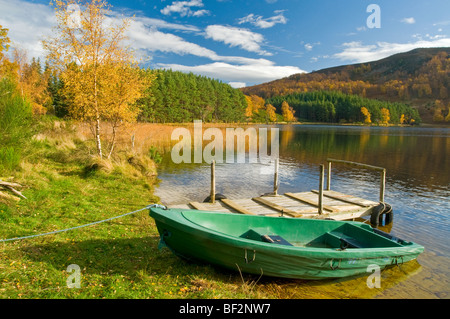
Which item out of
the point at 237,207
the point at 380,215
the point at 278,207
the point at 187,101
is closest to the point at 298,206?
the point at 278,207

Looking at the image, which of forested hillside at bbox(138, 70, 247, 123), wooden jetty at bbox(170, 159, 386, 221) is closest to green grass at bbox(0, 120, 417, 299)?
wooden jetty at bbox(170, 159, 386, 221)

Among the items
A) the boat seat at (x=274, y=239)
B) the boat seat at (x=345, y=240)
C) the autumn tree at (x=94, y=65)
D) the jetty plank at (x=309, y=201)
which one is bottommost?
the jetty plank at (x=309, y=201)

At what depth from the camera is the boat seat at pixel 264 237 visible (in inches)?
278

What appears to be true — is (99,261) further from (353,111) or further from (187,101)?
(353,111)

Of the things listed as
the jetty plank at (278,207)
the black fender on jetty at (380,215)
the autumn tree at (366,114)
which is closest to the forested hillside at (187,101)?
the jetty plank at (278,207)

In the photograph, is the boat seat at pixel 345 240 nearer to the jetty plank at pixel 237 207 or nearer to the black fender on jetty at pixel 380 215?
the jetty plank at pixel 237 207

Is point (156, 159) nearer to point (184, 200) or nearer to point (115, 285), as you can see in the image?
point (184, 200)

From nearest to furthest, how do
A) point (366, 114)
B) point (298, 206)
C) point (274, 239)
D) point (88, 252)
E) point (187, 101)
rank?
1. point (88, 252)
2. point (274, 239)
3. point (298, 206)
4. point (187, 101)
5. point (366, 114)

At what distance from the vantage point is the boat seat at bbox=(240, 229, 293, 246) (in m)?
7.05

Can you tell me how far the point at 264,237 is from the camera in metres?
7.11

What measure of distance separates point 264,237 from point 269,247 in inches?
44.5

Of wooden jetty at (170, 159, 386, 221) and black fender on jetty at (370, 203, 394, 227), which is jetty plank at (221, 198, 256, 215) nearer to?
wooden jetty at (170, 159, 386, 221)

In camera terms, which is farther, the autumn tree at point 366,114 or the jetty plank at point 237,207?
the autumn tree at point 366,114

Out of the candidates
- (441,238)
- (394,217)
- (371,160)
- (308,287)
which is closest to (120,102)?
(308,287)
